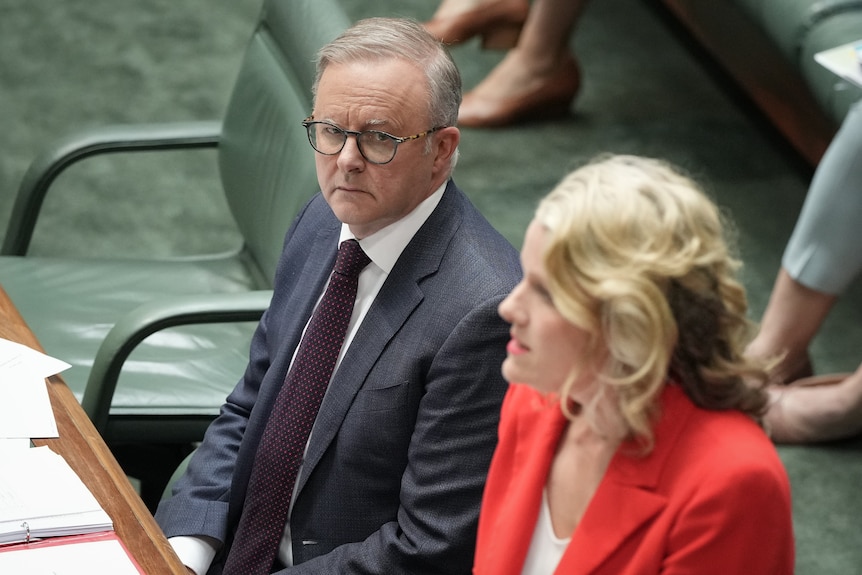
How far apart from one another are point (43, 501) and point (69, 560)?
119 mm

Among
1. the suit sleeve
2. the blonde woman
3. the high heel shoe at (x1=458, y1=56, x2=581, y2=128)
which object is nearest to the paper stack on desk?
the suit sleeve

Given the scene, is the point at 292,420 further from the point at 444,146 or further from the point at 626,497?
the point at 626,497

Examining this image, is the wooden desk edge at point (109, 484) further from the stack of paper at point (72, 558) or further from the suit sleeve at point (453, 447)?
the suit sleeve at point (453, 447)

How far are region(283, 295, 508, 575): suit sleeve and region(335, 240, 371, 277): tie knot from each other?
0.21 metres

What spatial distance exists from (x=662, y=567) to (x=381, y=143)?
2.36 ft

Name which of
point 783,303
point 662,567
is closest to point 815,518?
point 783,303

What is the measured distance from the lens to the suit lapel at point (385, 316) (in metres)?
1.85

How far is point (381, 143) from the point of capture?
1.82 m

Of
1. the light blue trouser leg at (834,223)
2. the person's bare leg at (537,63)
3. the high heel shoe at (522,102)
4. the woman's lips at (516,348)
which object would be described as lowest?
the light blue trouser leg at (834,223)

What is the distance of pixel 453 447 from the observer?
1771 mm

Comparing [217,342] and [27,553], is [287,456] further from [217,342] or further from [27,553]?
[217,342]

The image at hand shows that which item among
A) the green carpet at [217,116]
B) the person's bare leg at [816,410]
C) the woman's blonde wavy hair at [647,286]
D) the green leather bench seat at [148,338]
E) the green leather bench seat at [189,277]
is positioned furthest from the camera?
the green carpet at [217,116]

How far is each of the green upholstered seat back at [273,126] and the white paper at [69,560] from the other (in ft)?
2.59

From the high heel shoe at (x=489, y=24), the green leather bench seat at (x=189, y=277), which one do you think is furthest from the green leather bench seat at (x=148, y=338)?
the high heel shoe at (x=489, y=24)
